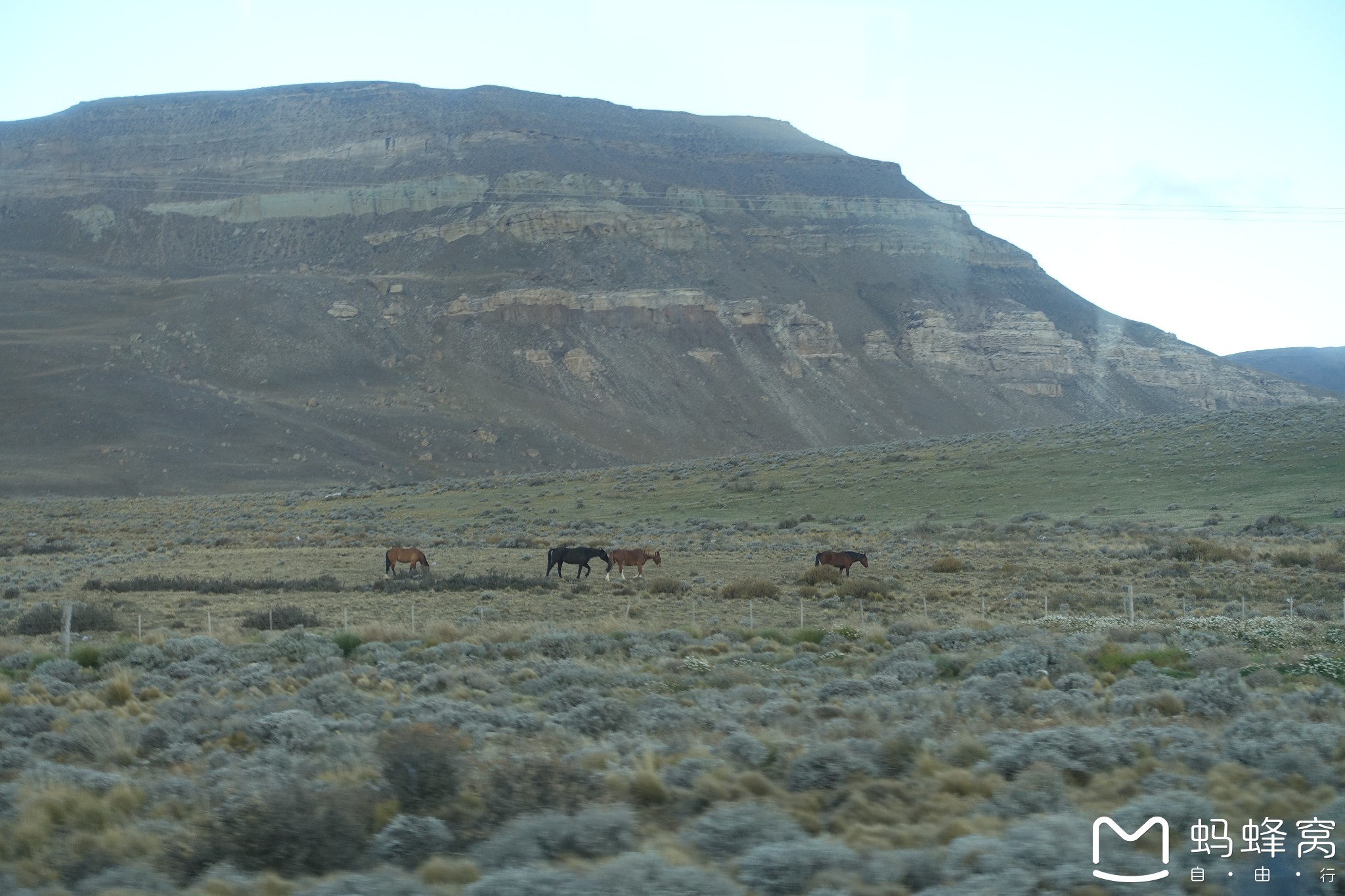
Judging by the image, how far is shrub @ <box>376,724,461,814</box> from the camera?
706cm

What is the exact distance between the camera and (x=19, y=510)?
61.5m

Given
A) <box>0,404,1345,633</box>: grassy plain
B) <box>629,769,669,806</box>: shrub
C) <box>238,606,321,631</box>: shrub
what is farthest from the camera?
<box>0,404,1345,633</box>: grassy plain

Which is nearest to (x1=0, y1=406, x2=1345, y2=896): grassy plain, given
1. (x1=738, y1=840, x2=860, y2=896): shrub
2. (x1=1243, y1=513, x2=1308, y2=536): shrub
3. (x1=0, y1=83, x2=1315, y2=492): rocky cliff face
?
(x1=738, y1=840, x2=860, y2=896): shrub

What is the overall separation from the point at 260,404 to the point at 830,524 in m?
67.7

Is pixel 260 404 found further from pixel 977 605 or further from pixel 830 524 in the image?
pixel 977 605

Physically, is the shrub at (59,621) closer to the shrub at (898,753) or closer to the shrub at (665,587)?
the shrub at (665,587)

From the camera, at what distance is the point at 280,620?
20266mm

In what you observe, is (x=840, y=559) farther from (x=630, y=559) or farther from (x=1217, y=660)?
(x=1217, y=660)

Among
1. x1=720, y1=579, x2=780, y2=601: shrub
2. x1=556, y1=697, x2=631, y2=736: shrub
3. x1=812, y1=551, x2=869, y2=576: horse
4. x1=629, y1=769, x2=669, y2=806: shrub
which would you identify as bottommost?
x1=720, y1=579, x2=780, y2=601: shrub

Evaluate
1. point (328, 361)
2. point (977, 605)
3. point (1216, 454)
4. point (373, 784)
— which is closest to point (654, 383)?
point (328, 361)

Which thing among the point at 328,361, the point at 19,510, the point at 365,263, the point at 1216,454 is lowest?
the point at 19,510

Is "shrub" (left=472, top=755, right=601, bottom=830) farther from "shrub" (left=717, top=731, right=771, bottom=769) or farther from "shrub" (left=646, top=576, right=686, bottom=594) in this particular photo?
"shrub" (left=646, top=576, right=686, bottom=594)

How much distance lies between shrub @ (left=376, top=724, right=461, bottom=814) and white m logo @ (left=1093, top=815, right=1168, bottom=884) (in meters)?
4.01

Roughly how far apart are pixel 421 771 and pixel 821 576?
780 inches
